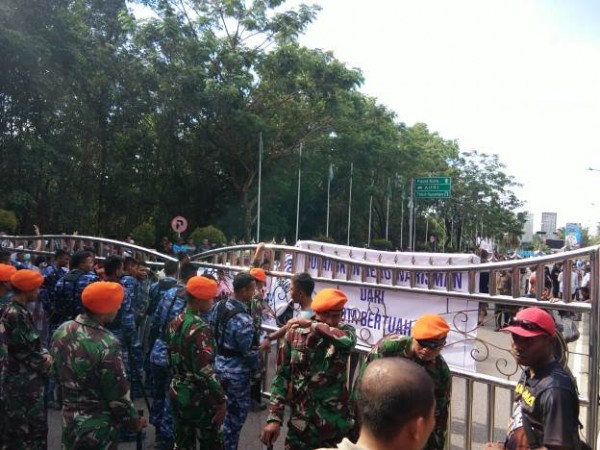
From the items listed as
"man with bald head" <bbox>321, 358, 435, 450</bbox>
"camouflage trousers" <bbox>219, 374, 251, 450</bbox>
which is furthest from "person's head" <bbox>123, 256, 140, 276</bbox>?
"man with bald head" <bbox>321, 358, 435, 450</bbox>

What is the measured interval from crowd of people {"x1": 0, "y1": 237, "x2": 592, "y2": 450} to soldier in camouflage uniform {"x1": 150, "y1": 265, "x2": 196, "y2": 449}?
14 millimetres

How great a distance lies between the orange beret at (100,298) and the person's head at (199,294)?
0.65 m

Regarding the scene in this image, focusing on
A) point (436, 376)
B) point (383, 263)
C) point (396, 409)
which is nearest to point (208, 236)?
point (383, 263)

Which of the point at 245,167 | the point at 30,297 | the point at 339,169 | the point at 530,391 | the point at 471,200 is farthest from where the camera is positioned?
the point at 471,200

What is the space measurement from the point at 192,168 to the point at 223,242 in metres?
9.07

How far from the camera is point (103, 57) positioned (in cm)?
2402

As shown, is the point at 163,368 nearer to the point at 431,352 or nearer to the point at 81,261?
the point at 81,261

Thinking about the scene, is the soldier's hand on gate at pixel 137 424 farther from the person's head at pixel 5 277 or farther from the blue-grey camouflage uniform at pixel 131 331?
the blue-grey camouflage uniform at pixel 131 331

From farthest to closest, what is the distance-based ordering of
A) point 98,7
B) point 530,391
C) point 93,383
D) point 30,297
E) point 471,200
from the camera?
point 471,200, point 98,7, point 30,297, point 93,383, point 530,391

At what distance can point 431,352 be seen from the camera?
11.3ft

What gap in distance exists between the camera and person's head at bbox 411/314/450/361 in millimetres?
3396

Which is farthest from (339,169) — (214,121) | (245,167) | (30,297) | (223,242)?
(30,297)

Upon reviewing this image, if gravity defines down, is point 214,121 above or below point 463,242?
above

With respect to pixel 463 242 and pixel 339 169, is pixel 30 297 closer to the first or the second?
pixel 339 169
